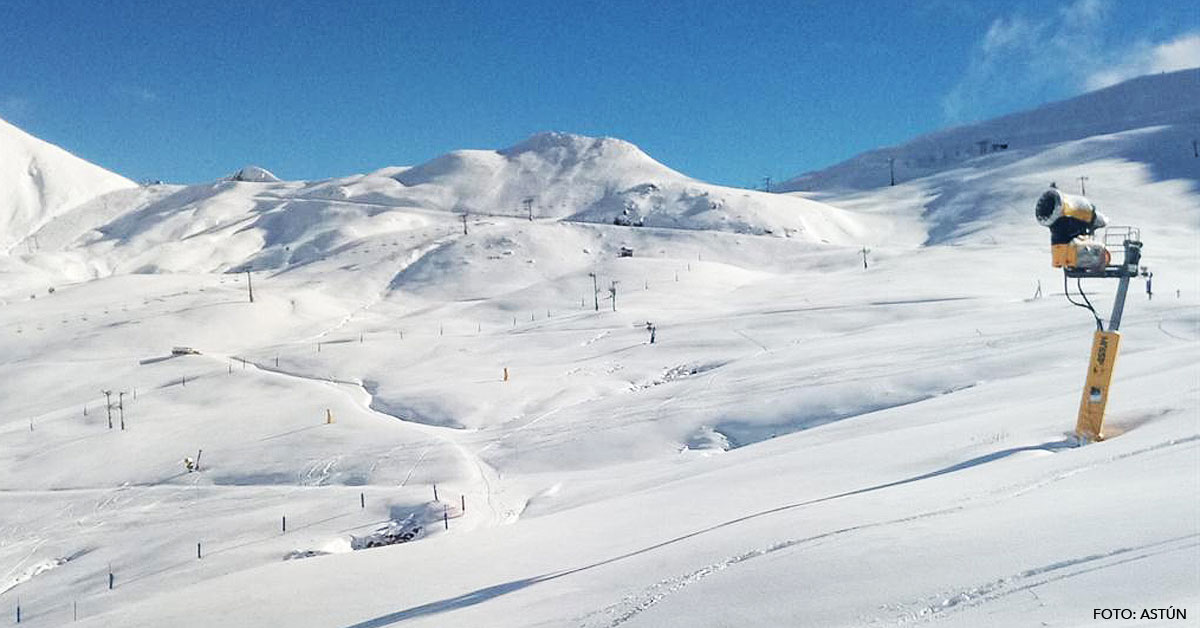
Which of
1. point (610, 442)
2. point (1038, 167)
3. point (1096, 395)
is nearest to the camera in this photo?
point (1096, 395)

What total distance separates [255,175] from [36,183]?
41.9 metres

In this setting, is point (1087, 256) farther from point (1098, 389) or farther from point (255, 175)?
point (255, 175)

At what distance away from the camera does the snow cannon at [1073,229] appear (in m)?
11.7

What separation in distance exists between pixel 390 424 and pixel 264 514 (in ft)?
28.9

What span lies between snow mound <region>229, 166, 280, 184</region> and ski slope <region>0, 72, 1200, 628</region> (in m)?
103

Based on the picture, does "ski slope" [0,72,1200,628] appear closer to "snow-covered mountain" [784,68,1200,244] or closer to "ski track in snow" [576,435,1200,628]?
"ski track in snow" [576,435,1200,628]

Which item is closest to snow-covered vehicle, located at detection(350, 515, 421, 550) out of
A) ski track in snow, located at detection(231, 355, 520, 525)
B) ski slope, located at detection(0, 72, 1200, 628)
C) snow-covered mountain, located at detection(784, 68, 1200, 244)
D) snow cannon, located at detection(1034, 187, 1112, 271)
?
ski slope, located at detection(0, 72, 1200, 628)

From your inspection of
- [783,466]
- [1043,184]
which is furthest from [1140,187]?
[783,466]

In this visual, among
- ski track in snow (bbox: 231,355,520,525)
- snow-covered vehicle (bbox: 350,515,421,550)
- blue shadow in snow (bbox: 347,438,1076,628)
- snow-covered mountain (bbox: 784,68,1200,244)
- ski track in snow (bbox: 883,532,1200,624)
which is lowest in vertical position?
snow-covered vehicle (bbox: 350,515,421,550)

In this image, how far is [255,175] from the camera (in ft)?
631

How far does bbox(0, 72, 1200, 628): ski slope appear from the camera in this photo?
7203mm

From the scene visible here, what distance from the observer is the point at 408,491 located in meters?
23.4

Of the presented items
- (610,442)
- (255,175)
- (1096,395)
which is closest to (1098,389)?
(1096,395)

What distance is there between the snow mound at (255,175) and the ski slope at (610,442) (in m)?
103
